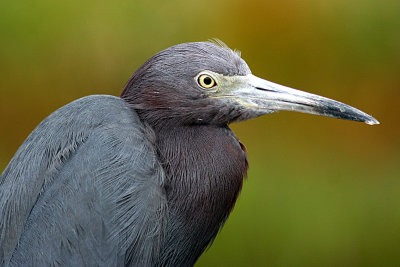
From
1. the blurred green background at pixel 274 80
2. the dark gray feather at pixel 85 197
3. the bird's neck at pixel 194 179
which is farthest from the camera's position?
the blurred green background at pixel 274 80

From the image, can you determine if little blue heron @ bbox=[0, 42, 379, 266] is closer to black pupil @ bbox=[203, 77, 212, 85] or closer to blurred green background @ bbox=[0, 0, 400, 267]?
black pupil @ bbox=[203, 77, 212, 85]

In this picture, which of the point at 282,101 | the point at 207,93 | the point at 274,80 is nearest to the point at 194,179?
the point at 207,93

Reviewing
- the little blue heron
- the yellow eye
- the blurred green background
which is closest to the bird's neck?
the little blue heron

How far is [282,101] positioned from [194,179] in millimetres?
454

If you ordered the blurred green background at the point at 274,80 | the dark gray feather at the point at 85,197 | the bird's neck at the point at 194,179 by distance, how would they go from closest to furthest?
1. the dark gray feather at the point at 85,197
2. the bird's neck at the point at 194,179
3. the blurred green background at the point at 274,80

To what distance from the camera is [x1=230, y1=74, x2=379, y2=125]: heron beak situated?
2240 mm

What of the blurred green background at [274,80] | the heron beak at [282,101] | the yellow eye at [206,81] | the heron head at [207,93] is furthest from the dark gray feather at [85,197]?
the blurred green background at [274,80]

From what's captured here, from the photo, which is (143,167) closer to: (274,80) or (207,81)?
(207,81)

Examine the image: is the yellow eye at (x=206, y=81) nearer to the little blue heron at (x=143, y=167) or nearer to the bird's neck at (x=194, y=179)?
the little blue heron at (x=143, y=167)

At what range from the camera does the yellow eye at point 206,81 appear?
2223 mm

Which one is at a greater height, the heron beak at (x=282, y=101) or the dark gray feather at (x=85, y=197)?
the heron beak at (x=282, y=101)

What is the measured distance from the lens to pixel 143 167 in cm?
207

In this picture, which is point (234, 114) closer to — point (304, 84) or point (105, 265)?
point (105, 265)

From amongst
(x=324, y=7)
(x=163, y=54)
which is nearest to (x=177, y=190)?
(x=163, y=54)
